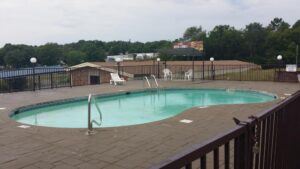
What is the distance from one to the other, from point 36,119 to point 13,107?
741 mm

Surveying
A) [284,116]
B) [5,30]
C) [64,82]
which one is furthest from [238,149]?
[5,30]

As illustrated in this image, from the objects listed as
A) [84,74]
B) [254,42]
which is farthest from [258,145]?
[254,42]

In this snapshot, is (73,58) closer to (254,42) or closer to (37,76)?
(37,76)

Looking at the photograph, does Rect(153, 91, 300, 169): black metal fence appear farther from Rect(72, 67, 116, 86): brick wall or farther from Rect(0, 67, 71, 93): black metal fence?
Rect(72, 67, 116, 86): brick wall

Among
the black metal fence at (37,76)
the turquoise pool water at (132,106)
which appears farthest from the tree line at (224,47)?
the turquoise pool water at (132,106)

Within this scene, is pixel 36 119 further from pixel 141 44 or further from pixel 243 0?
pixel 141 44

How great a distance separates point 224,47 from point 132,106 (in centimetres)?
3311

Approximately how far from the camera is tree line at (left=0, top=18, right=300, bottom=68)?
96.7ft

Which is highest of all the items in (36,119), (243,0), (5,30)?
(243,0)

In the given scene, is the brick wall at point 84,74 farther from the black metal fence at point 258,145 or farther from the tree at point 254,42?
the tree at point 254,42

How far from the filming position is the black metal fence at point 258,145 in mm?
1189

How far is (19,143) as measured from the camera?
441 cm

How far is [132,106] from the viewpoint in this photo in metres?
9.89

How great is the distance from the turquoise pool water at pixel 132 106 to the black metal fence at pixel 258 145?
4093 mm
